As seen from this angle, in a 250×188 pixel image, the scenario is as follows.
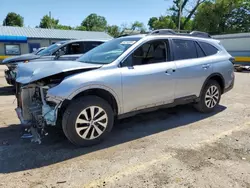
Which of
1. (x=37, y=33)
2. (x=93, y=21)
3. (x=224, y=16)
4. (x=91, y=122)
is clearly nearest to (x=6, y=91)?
(x=91, y=122)

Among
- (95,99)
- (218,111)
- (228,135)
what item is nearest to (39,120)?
(95,99)

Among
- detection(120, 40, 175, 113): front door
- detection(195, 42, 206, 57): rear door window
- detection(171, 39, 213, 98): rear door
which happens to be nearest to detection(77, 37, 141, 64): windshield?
detection(120, 40, 175, 113): front door

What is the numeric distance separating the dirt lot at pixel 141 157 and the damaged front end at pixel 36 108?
288mm

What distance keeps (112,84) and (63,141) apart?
4.33ft

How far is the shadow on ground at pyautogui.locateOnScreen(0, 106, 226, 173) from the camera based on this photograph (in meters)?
3.43

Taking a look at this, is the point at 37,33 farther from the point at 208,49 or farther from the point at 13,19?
the point at 13,19

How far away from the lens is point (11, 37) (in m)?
28.1

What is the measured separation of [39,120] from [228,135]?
11.0 feet

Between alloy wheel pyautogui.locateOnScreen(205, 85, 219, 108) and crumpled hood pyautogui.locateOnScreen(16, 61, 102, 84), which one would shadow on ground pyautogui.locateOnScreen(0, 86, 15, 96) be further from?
alloy wheel pyautogui.locateOnScreen(205, 85, 219, 108)

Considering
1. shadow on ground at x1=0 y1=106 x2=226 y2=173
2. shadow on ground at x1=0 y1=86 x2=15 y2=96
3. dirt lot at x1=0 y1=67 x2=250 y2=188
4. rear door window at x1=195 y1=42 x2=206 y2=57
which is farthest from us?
shadow on ground at x1=0 y1=86 x2=15 y2=96

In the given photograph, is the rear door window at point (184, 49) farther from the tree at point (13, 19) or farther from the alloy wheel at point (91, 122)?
the tree at point (13, 19)

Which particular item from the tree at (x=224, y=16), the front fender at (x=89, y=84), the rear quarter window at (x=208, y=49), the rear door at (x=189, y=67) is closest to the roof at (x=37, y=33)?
the tree at (x=224, y=16)

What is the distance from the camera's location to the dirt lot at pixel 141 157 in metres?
2.96

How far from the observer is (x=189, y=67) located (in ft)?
16.3
